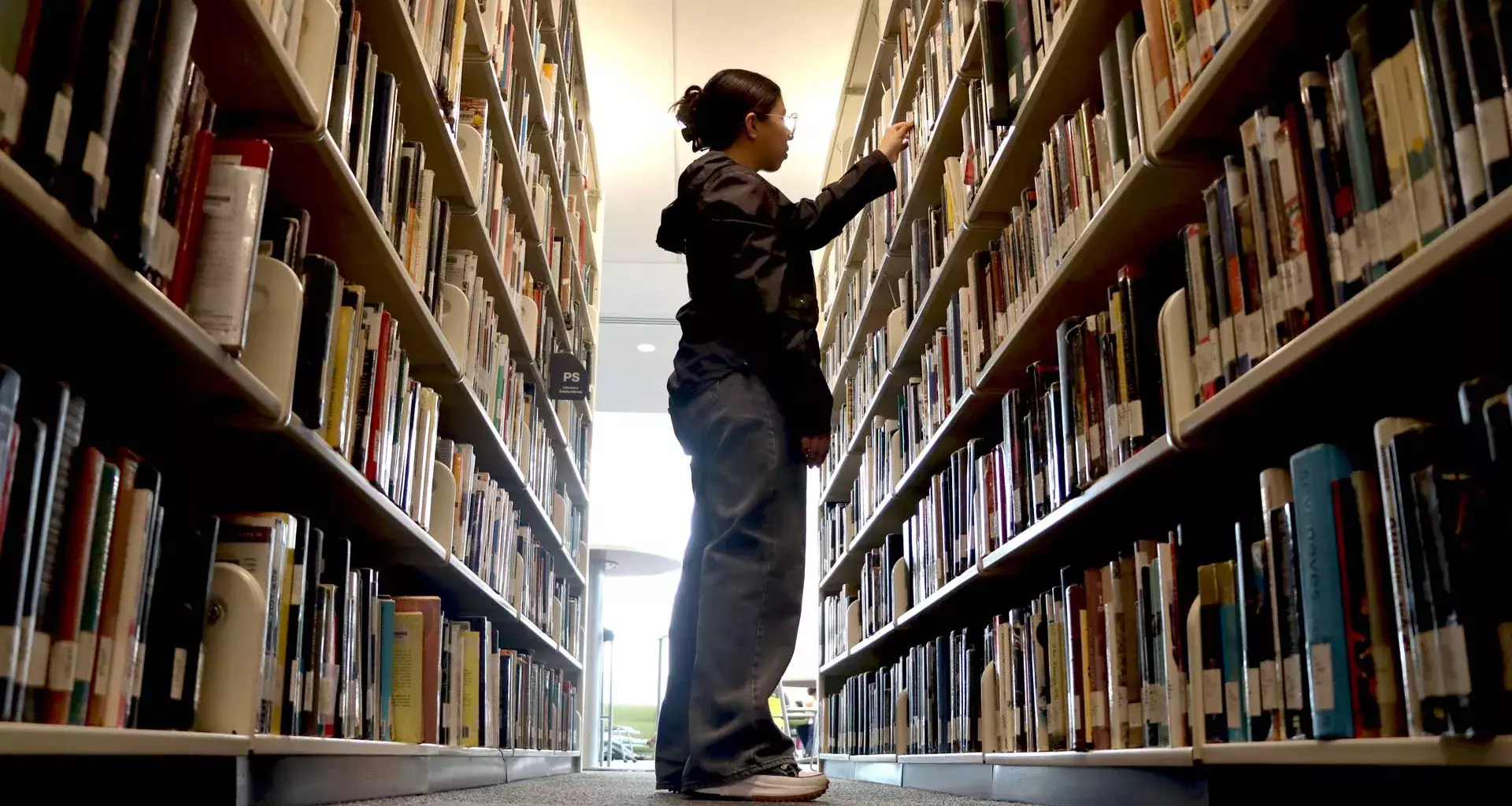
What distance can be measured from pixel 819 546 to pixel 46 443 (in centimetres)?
380

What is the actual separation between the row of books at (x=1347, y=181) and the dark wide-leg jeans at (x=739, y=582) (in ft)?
2.22

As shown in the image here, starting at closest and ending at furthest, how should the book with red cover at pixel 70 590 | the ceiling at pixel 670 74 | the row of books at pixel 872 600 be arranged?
the book with red cover at pixel 70 590, the row of books at pixel 872 600, the ceiling at pixel 670 74

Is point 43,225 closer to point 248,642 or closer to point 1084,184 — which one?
point 248,642

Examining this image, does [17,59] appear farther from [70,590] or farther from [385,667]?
[385,667]

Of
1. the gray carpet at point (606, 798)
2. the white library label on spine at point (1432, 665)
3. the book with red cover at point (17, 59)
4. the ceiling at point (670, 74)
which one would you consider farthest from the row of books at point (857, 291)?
the book with red cover at point (17, 59)

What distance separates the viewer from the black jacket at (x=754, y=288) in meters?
1.79

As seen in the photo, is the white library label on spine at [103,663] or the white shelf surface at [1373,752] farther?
the white library label on spine at [103,663]

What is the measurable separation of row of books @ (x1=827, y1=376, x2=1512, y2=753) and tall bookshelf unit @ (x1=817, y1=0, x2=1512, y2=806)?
0.03 metres

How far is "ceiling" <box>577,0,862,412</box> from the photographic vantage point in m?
4.52

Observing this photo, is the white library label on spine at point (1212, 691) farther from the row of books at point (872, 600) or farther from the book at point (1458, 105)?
the row of books at point (872, 600)

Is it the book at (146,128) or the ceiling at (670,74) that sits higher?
the ceiling at (670,74)

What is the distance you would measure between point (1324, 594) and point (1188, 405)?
36 cm

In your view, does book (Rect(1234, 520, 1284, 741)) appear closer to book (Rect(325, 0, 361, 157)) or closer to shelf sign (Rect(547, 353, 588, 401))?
book (Rect(325, 0, 361, 157))

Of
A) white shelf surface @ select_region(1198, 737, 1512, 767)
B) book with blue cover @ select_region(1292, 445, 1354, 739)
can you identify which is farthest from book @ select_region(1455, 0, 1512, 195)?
white shelf surface @ select_region(1198, 737, 1512, 767)
